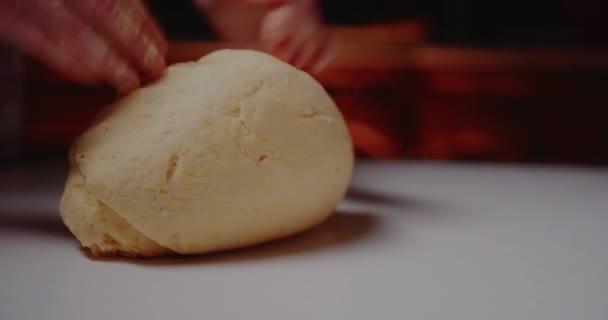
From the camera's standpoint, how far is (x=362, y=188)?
6.11 ft

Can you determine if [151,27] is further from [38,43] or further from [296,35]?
[296,35]

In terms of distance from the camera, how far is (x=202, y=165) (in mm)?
1188

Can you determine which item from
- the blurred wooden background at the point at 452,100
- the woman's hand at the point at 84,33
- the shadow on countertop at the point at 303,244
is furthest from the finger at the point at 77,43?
the blurred wooden background at the point at 452,100

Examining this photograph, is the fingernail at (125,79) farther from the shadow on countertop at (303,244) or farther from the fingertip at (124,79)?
the shadow on countertop at (303,244)

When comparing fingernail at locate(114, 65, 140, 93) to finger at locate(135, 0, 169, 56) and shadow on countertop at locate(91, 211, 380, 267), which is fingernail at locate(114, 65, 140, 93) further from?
shadow on countertop at locate(91, 211, 380, 267)

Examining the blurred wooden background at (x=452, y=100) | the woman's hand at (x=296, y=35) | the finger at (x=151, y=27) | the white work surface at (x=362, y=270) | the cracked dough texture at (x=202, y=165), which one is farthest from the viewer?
the blurred wooden background at (x=452, y=100)

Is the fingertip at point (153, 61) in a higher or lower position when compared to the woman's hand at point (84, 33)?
lower

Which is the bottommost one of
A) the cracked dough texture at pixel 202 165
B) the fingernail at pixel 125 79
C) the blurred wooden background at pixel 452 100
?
the blurred wooden background at pixel 452 100

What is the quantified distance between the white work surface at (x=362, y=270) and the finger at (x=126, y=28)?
1.19ft

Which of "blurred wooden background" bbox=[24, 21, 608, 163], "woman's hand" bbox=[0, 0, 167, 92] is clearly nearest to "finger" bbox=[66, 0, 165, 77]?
"woman's hand" bbox=[0, 0, 167, 92]

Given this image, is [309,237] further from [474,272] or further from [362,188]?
[362,188]

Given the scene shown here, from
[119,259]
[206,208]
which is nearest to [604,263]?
[206,208]

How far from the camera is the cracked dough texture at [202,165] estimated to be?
3.86 ft

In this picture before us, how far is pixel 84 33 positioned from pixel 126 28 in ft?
0.24
